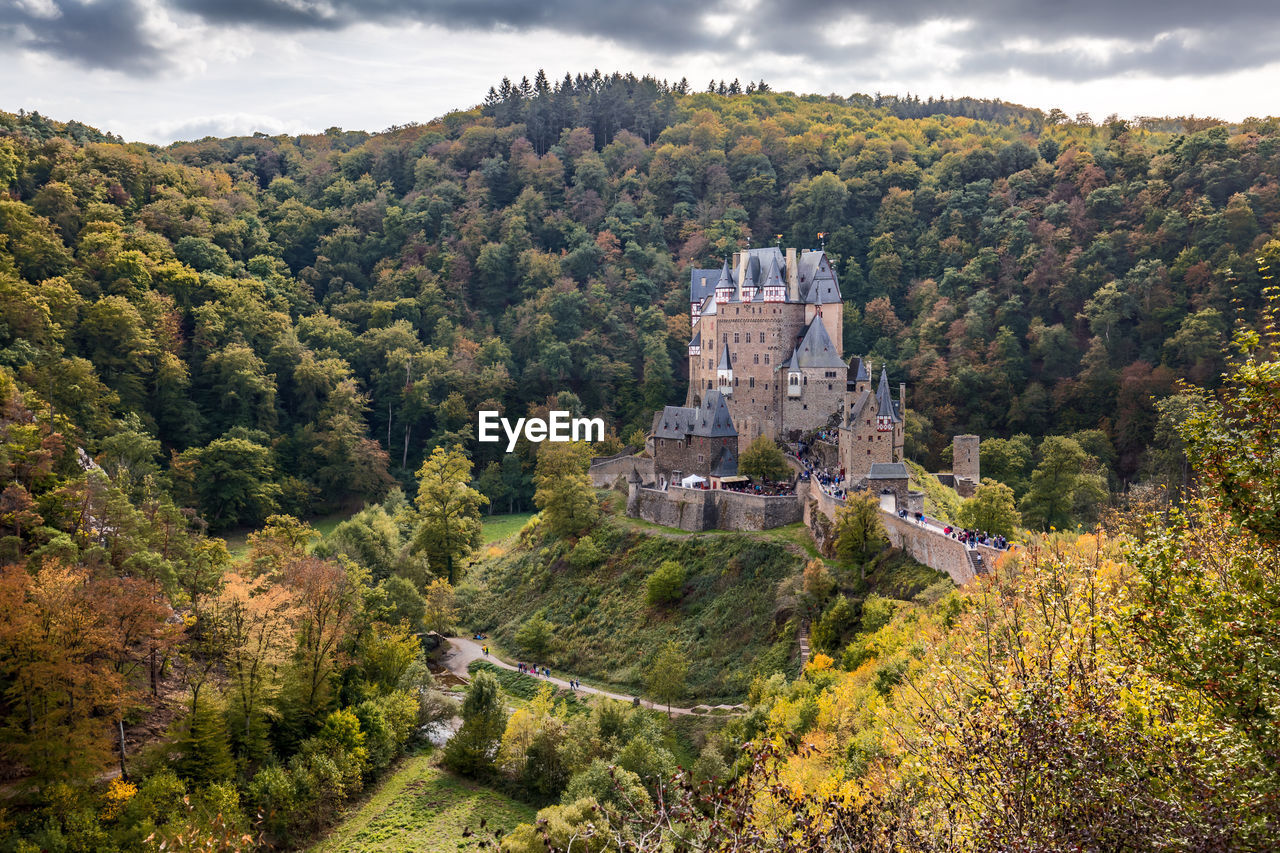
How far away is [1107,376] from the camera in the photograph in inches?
2798

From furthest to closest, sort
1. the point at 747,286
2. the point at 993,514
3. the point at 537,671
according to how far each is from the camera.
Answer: the point at 747,286 → the point at 537,671 → the point at 993,514

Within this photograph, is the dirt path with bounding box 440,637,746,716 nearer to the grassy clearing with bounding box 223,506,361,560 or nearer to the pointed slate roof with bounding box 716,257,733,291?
the grassy clearing with bounding box 223,506,361,560

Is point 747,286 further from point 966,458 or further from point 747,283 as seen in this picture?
point 966,458

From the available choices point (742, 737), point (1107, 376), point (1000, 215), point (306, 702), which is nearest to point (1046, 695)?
point (742, 737)

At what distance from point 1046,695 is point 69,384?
66596 millimetres

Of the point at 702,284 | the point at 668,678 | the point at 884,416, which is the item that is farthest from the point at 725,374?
the point at 668,678

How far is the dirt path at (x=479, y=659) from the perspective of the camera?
4203cm

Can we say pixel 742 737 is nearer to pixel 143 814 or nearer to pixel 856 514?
pixel 856 514

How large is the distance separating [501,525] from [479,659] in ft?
94.4

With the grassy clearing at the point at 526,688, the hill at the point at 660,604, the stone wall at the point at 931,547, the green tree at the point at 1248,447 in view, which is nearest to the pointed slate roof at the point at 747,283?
the hill at the point at 660,604

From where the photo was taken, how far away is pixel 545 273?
100250 millimetres

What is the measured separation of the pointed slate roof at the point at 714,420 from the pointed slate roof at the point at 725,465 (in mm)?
1215

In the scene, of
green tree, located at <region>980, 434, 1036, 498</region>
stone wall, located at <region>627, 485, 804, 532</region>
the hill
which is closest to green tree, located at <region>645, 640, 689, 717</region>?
the hill

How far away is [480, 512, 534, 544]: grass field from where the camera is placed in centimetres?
7588
